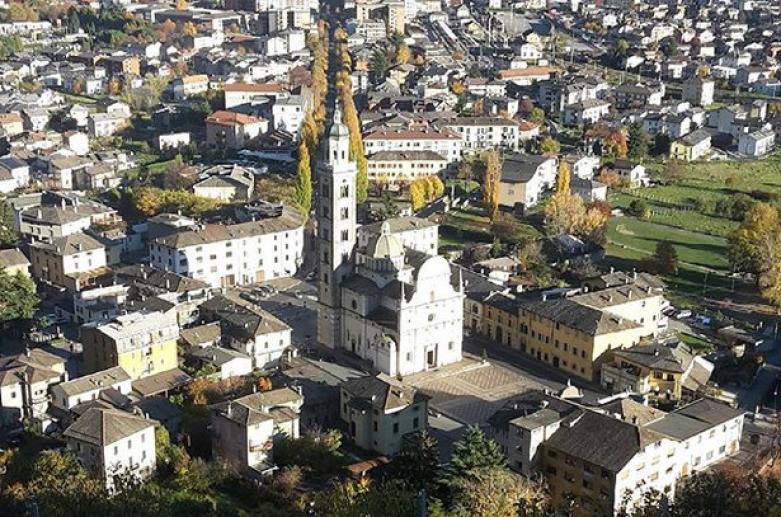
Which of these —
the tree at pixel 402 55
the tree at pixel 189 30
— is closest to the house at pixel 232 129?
the tree at pixel 402 55

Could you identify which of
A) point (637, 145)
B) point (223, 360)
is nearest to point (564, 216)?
point (637, 145)

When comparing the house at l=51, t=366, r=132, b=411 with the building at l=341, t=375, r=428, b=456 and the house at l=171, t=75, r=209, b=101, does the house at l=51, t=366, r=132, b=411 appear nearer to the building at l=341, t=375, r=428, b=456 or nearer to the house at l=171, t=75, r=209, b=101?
the building at l=341, t=375, r=428, b=456

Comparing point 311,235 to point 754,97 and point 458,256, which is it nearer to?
point 458,256

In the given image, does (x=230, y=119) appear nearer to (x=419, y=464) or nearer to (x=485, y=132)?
(x=485, y=132)

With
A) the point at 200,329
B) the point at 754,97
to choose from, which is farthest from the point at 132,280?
the point at 754,97

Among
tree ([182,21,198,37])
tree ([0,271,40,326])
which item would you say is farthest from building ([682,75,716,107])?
tree ([0,271,40,326])
